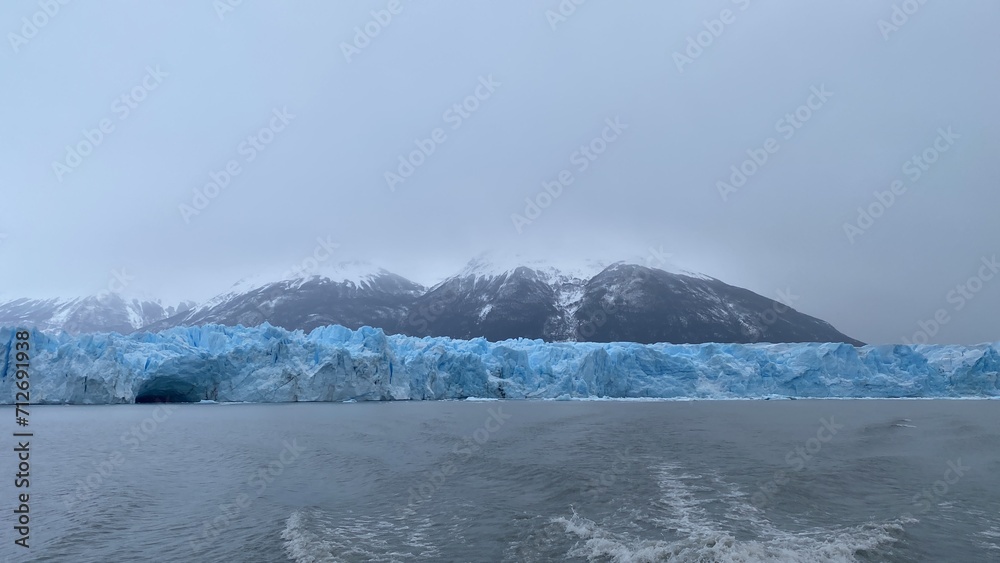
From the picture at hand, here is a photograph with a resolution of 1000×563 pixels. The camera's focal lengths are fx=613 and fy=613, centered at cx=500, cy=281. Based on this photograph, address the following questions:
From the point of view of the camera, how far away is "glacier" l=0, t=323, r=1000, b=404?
122 ft

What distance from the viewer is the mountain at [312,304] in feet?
422

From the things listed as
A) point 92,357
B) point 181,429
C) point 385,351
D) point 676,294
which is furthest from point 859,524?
point 676,294

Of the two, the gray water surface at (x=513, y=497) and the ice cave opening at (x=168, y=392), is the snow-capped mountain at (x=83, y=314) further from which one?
the gray water surface at (x=513, y=497)

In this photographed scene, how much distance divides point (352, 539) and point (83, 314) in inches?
7655

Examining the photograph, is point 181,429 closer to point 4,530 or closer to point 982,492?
point 4,530

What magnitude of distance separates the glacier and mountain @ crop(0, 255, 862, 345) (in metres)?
63.4

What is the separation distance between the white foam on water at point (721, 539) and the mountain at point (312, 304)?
111286mm

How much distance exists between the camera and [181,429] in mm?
24359

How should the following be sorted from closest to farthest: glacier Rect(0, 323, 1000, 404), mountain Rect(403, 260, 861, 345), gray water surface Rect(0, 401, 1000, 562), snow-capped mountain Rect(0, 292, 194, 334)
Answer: gray water surface Rect(0, 401, 1000, 562), glacier Rect(0, 323, 1000, 404), mountain Rect(403, 260, 861, 345), snow-capped mountain Rect(0, 292, 194, 334)

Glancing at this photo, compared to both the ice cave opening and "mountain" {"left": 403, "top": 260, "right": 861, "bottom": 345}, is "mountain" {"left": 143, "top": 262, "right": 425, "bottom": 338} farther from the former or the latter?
the ice cave opening

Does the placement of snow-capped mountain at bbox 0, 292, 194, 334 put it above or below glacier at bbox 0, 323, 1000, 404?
above

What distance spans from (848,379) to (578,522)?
157 feet

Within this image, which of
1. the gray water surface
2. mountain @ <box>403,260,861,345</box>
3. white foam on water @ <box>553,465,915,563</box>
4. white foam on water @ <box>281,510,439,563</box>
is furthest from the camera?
mountain @ <box>403,260,861,345</box>

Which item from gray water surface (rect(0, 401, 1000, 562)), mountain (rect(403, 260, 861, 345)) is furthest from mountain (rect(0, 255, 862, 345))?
gray water surface (rect(0, 401, 1000, 562))
